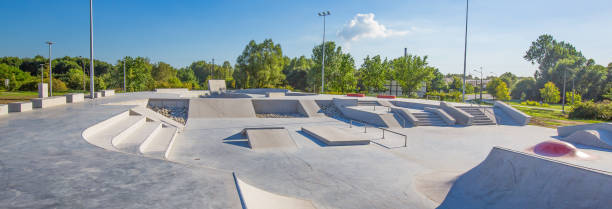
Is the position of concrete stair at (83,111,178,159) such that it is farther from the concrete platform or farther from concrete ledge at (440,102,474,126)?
concrete ledge at (440,102,474,126)

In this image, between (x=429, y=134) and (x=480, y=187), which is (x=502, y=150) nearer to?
(x=480, y=187)

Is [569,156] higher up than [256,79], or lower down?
lower down

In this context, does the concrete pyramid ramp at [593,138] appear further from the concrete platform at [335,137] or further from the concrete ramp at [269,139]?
the concrete ramp at [269,139]

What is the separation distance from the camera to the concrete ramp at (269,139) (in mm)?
10289

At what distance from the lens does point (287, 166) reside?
317 inches

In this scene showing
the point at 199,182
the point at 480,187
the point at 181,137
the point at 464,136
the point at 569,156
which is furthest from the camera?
the point at 464,136

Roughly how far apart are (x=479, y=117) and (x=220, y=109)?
16262 mm

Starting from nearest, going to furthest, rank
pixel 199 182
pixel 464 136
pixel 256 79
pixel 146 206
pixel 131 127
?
1. pixel 146 206
2. pixel 199 182
3. pixel 131 127
4. pixel 464 136
5. pixel 256 79

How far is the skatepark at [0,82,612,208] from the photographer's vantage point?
4086 mm

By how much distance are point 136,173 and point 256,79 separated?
48.4 metres

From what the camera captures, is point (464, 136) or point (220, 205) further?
point (464, 136)

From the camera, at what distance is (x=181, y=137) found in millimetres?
11922

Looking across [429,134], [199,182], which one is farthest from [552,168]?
[429,134]

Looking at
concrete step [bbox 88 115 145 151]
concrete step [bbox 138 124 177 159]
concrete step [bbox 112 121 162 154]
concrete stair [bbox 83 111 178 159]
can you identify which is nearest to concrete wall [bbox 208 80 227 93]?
concrete stair [bbox 83 111 178 159]
